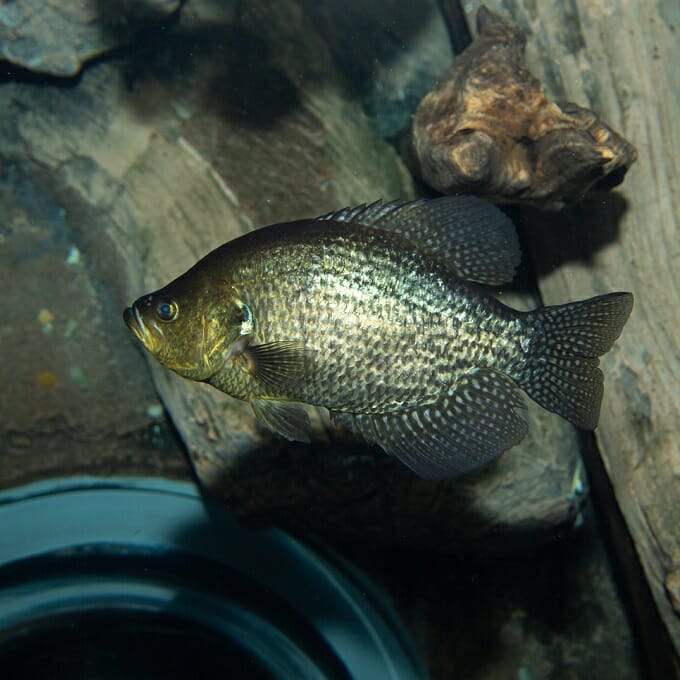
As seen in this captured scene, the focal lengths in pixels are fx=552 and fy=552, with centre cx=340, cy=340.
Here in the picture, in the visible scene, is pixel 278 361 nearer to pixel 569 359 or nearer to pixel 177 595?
pixel 569 359

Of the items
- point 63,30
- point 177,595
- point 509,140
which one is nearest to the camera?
point 509,140

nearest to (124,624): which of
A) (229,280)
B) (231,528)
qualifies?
(231,528)

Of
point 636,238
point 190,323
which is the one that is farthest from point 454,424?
point 636,238

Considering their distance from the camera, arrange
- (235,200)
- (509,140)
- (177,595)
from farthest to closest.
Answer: (177,595), (235,200), (509,140)

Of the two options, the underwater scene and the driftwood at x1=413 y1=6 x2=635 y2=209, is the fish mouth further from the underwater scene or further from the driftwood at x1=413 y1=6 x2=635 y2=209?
the driftwood at x1=413 y1=6 x2=635 y2=209

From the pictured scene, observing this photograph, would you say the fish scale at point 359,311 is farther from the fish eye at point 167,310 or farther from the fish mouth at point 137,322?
the fish mouth at point 137,322

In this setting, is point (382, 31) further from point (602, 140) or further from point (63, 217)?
point (63, 217)
